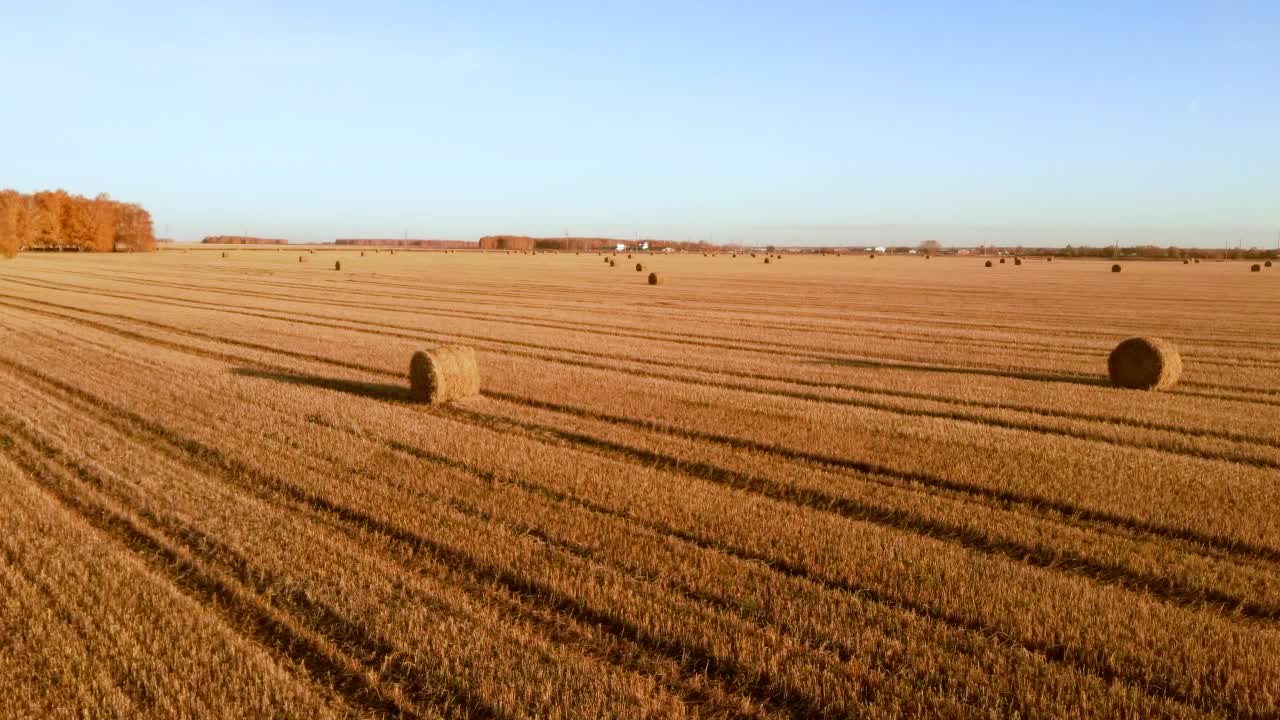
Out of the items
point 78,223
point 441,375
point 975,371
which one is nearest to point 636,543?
point 441,375

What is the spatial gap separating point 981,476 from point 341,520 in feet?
22.9

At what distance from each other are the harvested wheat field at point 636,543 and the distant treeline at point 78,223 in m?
105

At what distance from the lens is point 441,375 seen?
42.9ft

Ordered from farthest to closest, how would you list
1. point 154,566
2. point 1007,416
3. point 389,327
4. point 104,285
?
1. point 104,285
2. point 389,327
3. point 1007,416
4. point 154,566

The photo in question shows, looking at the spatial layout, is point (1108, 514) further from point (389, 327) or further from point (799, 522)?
point (389, 327)

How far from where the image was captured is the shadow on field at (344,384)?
46.0 ft

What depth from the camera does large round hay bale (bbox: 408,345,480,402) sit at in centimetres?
1306

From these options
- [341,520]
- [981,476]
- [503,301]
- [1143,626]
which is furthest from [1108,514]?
[503,301]

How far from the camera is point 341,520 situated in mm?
7816

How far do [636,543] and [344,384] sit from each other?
939cm

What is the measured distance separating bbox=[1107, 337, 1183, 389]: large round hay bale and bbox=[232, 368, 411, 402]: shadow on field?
13.3 m

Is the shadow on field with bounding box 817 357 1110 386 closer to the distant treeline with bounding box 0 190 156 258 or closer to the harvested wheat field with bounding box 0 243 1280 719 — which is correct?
the harvested wheat field with bounding box 0 243 1280 719

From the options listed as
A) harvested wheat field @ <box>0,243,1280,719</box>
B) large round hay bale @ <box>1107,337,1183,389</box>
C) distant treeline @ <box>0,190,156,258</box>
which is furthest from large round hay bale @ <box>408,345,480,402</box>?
distant treeline @ <box>0,190,156,258</box>

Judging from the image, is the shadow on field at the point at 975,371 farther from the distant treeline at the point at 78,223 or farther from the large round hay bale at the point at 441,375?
the distant treeline at the point at 78,223
